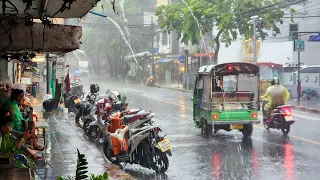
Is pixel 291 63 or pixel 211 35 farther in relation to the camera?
pixel 211 35

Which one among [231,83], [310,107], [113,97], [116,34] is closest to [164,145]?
[113,97]

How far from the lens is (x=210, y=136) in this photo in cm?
1617

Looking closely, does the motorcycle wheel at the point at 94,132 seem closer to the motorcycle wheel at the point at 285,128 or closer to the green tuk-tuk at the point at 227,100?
the green tuk-tuk at the point at 227,100

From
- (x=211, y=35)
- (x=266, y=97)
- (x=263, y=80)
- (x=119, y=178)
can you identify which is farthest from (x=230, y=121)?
(x=211, y=35)

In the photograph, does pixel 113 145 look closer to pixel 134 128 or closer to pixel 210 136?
pixel 134 128

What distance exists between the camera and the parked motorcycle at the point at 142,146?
35.5 feet

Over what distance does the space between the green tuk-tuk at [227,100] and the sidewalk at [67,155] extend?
12.6 feet

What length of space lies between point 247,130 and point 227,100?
1144mm

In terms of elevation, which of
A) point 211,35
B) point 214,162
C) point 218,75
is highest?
point 211,35

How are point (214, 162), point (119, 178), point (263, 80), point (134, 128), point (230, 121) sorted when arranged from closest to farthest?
point (119, 178) → point (134, 128) → point (214, 162) → point (230, 121) → point (263, 80)

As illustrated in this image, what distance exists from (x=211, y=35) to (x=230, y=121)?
35785 mm

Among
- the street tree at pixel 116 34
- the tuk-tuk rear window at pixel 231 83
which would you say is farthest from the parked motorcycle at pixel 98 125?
the street tree at pixel 116 34

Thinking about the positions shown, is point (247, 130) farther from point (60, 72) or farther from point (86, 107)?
point (60, 72)

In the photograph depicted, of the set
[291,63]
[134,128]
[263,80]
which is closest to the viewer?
[134,128]
